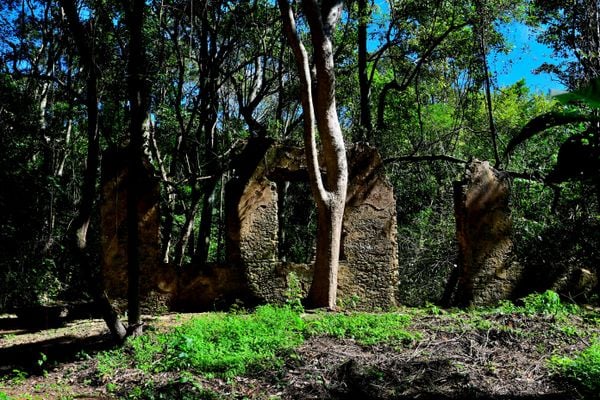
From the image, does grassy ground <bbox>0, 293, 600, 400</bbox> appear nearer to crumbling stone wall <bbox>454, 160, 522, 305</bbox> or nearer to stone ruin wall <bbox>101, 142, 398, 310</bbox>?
stone ruin wall <bbox>101, 142, 398, 310</bbox>

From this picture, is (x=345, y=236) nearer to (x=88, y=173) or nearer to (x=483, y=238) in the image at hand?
(x=483, y=238)

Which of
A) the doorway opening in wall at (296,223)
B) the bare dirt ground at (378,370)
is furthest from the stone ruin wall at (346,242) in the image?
the doorway opening in wall at (296,223)

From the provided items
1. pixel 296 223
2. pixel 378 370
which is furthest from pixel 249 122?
pixel 378 370

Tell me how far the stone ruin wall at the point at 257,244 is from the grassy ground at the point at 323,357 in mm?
890

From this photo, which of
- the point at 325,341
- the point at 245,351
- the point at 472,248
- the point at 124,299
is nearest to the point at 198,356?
the point at 245,351

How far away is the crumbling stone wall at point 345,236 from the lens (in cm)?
956

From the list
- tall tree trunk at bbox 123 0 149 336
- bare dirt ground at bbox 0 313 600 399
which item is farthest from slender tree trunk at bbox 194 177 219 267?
tall tree trunk at bbox 123 0 149 336

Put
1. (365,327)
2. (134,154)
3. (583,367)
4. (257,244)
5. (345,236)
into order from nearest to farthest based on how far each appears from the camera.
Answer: (583,367) < (134,154) < (365,327) < (257,244) < (345,236)

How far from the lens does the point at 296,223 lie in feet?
57.5

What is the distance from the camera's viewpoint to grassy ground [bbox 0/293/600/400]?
5492 mm

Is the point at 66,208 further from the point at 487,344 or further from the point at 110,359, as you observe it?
the point at 487,344

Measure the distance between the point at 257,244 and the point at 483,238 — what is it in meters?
3.70

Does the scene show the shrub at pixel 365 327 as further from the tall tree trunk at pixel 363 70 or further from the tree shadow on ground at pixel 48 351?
the tall tree trunk at pixel 363 70

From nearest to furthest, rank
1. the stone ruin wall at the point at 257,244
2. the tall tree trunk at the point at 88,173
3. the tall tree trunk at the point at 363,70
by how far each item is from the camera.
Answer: the tall tree trunk at the point at 88,173 < the stone ruin wall at the point at 257,244 < the tall tree trunk at the point at 363,70
